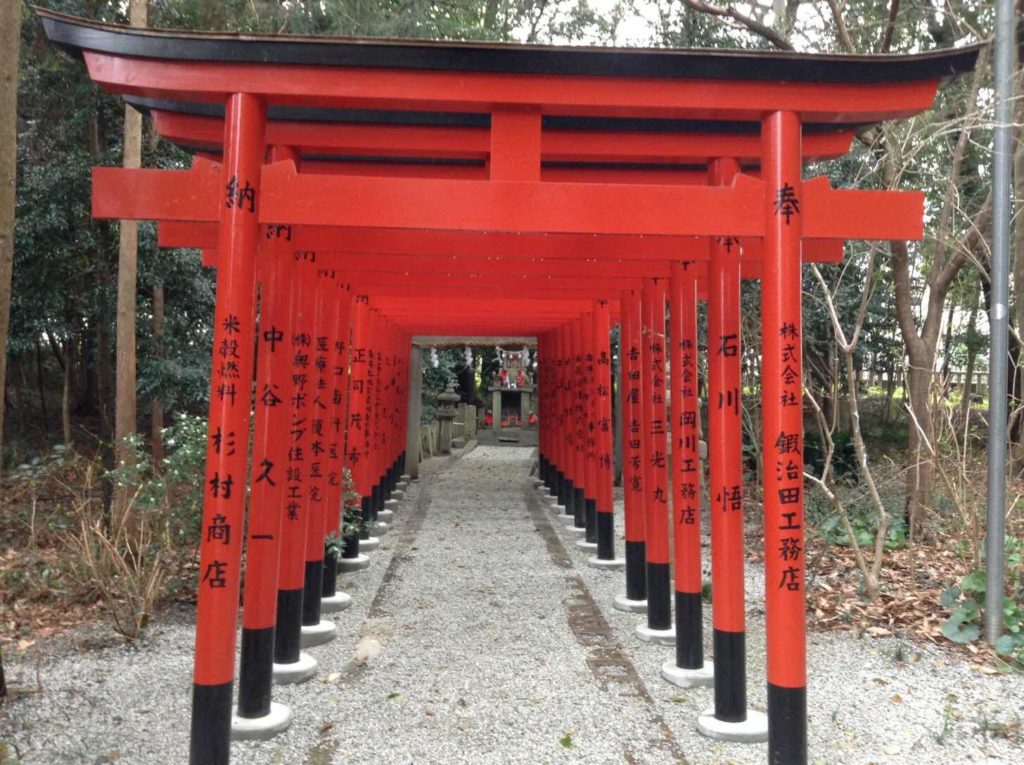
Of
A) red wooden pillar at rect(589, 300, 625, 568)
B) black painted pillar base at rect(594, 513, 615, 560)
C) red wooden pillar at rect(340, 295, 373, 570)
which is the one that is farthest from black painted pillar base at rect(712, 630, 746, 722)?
red wooden pillar at rect(340, 295, 373, 570)

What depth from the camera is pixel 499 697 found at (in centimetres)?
458

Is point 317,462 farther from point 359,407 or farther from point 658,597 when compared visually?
point 359,407

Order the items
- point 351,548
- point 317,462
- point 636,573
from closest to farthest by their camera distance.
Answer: point 317,462, point 636,573, point 351,548

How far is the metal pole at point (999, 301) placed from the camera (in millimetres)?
4977

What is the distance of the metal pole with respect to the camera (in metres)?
4.98

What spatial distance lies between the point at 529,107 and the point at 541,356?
11437 mm

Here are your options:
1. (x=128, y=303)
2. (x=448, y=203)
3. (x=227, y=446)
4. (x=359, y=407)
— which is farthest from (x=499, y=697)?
(x=128, y=303)

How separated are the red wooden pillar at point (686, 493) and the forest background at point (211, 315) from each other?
4.15ft

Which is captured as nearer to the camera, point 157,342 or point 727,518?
point 727,518

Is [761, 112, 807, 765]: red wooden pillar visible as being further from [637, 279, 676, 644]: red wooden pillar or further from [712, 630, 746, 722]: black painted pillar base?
[637, 279, 676, 644]: red wooden pillar

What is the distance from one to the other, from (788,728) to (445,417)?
1798 cm

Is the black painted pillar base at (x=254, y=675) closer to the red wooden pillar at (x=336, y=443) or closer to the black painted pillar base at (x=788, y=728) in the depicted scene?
the red wooden pillar at (x=336, y=443)

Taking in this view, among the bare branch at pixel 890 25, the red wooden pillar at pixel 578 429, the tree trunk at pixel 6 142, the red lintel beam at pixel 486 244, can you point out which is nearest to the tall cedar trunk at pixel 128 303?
the red lintel beam at pixel 486 244

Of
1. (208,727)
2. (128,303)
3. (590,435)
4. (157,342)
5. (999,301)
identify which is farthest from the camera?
(157,342)
